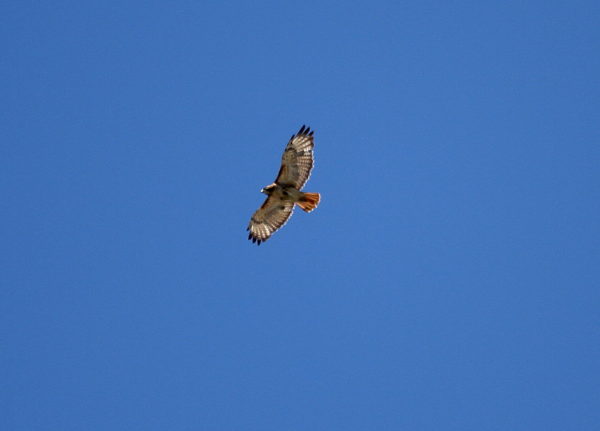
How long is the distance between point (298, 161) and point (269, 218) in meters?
1.93

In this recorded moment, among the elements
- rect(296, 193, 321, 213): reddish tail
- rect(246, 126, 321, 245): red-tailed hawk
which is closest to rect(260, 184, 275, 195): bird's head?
rect(246, 126, 321, 245): red-tailed hawk

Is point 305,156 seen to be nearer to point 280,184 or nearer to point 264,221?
point 280,184

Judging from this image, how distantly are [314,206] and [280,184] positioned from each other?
924 mm

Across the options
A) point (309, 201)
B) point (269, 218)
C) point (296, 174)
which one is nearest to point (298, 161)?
point (296, 174)

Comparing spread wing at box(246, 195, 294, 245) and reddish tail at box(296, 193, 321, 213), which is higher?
spread wing at box(246, 195, 294, 245)

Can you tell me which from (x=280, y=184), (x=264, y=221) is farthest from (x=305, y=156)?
(x=264, y=221)

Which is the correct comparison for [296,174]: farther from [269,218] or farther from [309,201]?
[269,218]

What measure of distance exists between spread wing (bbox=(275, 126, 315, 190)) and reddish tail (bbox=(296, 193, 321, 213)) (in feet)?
0.85

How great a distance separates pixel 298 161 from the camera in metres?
18.3

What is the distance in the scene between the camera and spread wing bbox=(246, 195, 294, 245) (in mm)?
19016

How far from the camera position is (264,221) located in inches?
773

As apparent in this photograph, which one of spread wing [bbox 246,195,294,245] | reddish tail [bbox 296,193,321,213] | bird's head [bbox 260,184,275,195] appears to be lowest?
reddish tail [bbox 296,193,321,213]

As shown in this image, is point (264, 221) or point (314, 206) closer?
point (314, 206)

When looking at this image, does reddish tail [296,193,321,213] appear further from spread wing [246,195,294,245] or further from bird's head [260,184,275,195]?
bird's head [260,184,275,195]
